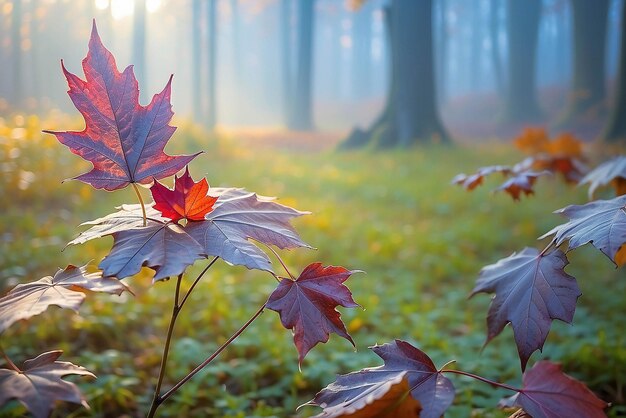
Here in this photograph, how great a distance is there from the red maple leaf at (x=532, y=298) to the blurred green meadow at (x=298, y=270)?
3.48 feet

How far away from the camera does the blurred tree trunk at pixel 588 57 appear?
622 inches

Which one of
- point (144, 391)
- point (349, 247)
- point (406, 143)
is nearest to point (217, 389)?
point (144, 391)

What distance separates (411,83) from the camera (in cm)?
1226

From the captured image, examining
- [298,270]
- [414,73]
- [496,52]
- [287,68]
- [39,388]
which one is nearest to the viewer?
[39,388]

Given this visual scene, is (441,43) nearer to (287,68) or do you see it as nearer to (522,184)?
(287,68)

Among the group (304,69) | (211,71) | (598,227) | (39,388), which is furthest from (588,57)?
(39,388)

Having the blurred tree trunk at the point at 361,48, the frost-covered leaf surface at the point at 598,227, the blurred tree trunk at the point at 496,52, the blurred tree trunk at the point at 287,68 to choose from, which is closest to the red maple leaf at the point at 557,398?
the frost-covered leaf surface at the point at 598,227

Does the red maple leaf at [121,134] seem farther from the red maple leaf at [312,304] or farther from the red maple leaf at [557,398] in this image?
the red maple leaf at [557,398]

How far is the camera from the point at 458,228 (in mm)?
5133

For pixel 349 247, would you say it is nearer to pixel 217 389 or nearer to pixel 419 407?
pixel 217 389

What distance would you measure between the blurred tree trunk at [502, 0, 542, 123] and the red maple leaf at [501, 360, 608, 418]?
21.3 metres

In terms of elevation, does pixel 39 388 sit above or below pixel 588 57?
below

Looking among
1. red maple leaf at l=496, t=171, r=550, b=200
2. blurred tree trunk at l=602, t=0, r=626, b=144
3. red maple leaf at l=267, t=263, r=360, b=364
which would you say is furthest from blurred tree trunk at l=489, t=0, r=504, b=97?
red maple leaf at l=267, t=263, r=360, b=364

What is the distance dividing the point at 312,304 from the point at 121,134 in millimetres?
423
